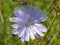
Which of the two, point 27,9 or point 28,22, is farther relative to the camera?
point 28,22

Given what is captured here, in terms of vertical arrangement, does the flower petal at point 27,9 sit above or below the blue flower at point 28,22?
above

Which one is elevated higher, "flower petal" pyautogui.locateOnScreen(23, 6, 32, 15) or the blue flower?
"flower petal" pyautogui.locateOnScreen(23, 6, 32, 15)

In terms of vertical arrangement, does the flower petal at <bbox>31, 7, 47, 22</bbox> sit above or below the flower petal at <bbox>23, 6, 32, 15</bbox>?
below

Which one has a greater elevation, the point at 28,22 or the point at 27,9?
the point at 27,9

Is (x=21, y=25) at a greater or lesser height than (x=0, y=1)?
greater

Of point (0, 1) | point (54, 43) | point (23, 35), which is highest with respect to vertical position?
point (23, 35)

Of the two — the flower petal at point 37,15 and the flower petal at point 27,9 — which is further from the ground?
the flower petal at point 27,9

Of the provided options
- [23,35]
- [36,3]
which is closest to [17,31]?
[23,35]

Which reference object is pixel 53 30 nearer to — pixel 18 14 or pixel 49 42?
pixel 49 42
